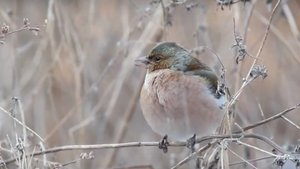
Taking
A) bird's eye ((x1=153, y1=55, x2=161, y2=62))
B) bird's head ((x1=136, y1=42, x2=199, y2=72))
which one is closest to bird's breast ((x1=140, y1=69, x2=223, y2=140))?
bird's head ((x1=136, y1=42, x2=199, y2=72))

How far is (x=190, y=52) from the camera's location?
4344 mm

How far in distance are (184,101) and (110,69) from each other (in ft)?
6.06

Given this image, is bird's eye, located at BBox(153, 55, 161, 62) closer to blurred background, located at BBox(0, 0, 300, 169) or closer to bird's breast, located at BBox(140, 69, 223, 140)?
blurred background, located at BBox(0, 0, 300, 169)

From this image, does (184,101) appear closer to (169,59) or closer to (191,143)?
(191,143)

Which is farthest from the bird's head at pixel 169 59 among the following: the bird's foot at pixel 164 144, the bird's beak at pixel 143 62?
the bird's foot at pixel 164 144

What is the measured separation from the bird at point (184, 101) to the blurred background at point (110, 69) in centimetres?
16

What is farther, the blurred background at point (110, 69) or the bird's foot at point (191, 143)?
the blurred background at point (110, 69)

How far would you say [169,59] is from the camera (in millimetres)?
4527

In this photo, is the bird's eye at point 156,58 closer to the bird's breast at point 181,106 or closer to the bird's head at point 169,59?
the bird's head at point 169,59

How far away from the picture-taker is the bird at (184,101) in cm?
408

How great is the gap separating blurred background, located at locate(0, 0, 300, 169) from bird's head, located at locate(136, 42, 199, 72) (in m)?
0.11

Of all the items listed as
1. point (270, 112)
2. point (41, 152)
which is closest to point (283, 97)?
point (270, 112)

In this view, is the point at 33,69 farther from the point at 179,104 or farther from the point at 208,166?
the point at 208,166

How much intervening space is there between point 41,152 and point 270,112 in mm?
4074
